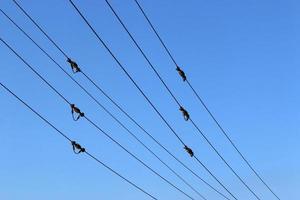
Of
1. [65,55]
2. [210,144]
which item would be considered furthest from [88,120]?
[210,144]

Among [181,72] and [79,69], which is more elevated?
[181,72]

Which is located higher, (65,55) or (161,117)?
(65,55)

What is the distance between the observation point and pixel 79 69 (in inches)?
638

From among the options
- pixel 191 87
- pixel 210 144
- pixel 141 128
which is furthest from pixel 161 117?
pixel 210 144

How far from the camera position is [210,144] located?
64.6ft

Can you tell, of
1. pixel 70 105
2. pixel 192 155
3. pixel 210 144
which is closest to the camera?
pixel 70 105

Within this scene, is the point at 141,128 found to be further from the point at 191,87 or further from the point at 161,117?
the point at 191,87

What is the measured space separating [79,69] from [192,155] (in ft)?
23.4

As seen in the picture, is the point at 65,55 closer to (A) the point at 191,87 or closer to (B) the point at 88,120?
(B) the point at 88,120

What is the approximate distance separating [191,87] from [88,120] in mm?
4334

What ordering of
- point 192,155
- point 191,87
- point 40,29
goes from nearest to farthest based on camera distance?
1. point 40,29
2. point 191,87
3. point 192,155

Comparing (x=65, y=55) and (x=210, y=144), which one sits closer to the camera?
(x=65, y=55)

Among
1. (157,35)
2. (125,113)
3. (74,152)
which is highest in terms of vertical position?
(157,35)

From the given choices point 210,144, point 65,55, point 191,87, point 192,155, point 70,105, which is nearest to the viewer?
point 65,55
